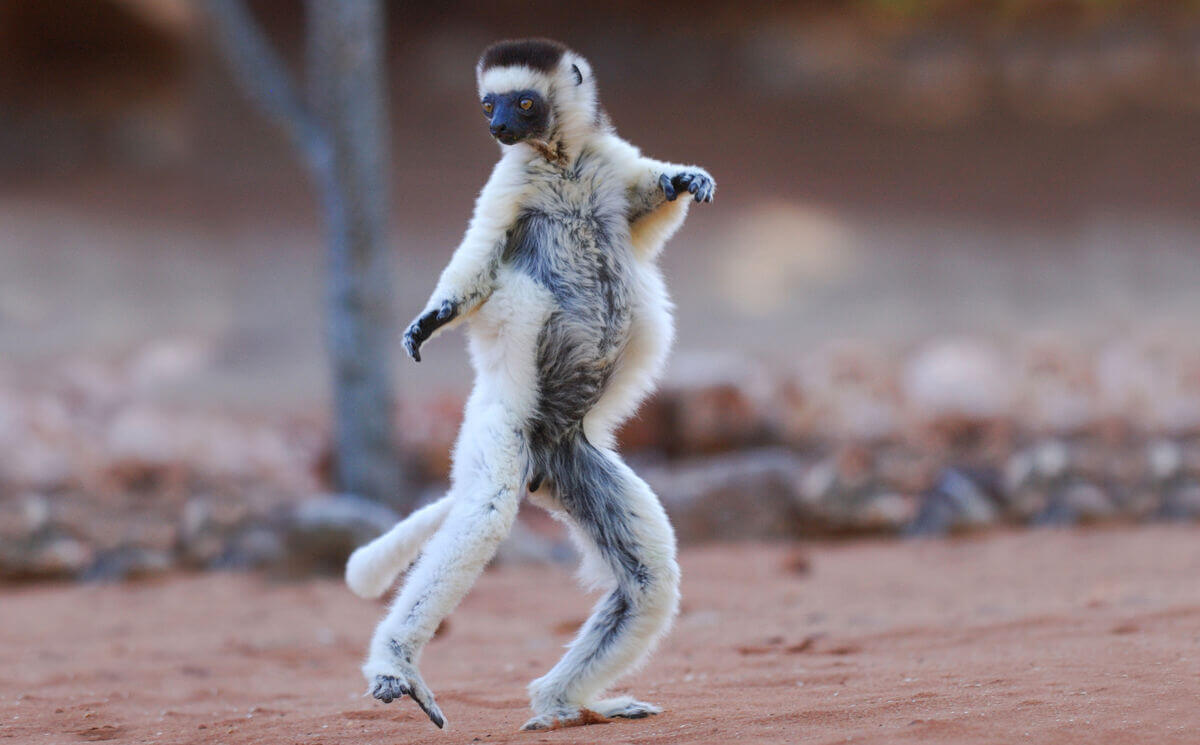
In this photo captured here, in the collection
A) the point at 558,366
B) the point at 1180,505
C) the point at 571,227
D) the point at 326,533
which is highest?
the point at 326,533

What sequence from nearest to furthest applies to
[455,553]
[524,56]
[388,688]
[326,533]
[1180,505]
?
[388,688]
[455,553]
[524,56]
[326,533]
[1180,505]

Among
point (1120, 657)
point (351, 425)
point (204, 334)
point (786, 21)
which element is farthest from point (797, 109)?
point (1120, 657)

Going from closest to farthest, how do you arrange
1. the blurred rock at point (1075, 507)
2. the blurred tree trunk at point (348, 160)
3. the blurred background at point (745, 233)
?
the blurred tree trunk at point (348, 160)
the blurred rock at point (1075, 507)
the blurred background at point (745, 233)

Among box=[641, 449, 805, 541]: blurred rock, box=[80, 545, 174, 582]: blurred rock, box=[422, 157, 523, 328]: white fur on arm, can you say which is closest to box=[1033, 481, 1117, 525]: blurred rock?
box=[641, 449, 805, 541]: blurred rock

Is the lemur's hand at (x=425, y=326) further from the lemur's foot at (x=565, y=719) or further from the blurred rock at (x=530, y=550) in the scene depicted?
the blurred rock at (x=530, y=550)

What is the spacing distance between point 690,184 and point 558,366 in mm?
711

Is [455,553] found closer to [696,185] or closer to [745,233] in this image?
[696,185]

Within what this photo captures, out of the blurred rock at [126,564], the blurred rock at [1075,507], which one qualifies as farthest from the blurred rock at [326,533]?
the blurred rock at [1075,507]

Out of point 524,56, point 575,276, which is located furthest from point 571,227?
point 524,56

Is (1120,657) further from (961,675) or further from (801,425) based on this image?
(801,425)

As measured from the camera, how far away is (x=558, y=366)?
3885 millimetres

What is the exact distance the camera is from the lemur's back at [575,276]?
12.7 ft

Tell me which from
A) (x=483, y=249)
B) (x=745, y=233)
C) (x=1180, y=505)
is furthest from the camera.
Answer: (x=745, y=233)

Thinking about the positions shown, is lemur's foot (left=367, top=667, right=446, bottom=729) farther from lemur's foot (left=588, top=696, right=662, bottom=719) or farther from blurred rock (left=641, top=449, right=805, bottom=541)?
blurred rock (left=641, top=449, right=805, bottom=541)
